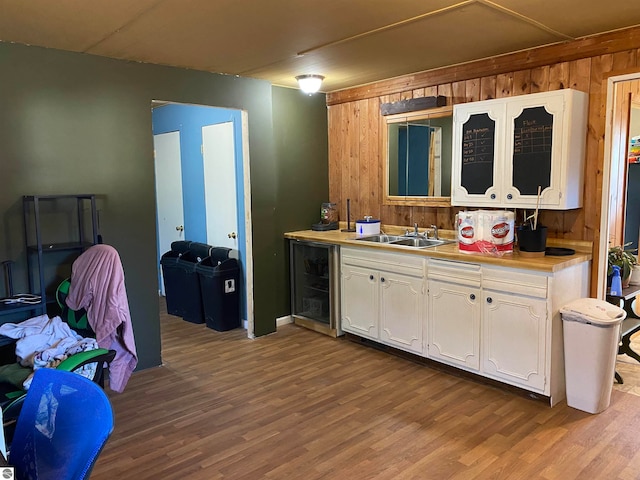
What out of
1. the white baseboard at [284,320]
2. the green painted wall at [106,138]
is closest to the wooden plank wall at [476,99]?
the green painted wall at [106,138]

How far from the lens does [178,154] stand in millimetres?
5840

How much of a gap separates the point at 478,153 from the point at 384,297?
135 cm

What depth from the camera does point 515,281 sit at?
10.7ft

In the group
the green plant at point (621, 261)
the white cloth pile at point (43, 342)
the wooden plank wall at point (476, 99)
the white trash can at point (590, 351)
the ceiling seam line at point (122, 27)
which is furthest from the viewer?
the green plant at point (621, 261)

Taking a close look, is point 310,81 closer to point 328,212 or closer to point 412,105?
point 412,105

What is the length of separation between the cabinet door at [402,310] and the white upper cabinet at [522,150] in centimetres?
78

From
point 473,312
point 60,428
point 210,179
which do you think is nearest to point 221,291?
point 210,179

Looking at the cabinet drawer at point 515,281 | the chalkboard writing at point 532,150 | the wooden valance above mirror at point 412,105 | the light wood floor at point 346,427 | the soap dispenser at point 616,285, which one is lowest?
the light wood floor at point 346,427

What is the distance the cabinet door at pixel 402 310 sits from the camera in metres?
3.88

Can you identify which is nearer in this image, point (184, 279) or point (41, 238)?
point (41, 238)

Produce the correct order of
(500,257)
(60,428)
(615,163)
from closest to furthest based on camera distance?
(60,428), (500,257), (615,163)

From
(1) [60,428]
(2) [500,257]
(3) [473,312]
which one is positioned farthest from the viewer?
(3) [473,312]

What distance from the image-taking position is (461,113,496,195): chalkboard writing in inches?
146

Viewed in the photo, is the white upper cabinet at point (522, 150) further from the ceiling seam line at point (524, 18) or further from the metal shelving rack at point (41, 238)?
the metal shelving rack at point (41, 238)
